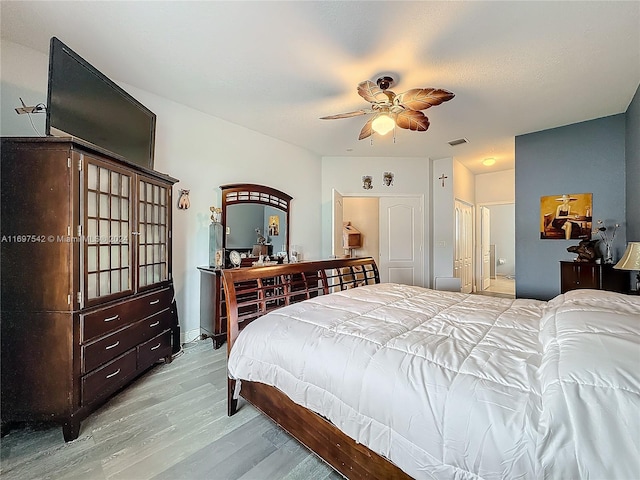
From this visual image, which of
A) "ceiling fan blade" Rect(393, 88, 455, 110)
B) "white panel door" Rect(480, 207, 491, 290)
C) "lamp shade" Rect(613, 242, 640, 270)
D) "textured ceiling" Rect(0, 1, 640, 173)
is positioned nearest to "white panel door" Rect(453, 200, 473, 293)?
"white panel door" Rect(480, 207, 491, 290)

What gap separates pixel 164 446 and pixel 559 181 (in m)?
5.30

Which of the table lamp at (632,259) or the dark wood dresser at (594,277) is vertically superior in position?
the table lamp at (632,259)

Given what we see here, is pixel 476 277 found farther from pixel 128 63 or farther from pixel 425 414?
pixel 128 63

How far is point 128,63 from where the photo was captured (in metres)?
2.54

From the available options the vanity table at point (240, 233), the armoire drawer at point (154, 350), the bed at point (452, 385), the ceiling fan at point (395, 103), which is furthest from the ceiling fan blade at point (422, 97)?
the armoire drawer at point (154, 350)

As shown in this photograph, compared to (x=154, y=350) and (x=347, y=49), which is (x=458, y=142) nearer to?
(x=347, y=49)

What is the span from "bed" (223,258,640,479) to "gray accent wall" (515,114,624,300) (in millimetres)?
2661

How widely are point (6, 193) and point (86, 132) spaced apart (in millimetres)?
652

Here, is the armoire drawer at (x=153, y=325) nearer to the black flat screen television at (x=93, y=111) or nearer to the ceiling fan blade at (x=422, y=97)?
the black flat screen television at (x=93, y=111)

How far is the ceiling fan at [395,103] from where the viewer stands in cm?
235

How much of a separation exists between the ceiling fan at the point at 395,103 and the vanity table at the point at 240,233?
1793 mm

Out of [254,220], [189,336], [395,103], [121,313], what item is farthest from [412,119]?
[189,336]

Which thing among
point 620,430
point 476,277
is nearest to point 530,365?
point 620,430

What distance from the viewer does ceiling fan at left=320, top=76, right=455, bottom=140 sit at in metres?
2.35
